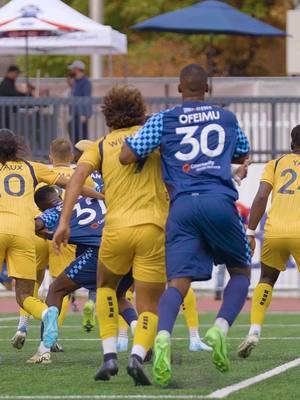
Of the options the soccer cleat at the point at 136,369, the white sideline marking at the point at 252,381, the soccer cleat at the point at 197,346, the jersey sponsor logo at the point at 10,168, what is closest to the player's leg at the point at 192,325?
the soccer cleat at the point at 197,346

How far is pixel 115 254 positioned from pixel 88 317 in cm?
510

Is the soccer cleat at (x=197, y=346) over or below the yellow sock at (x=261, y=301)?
below

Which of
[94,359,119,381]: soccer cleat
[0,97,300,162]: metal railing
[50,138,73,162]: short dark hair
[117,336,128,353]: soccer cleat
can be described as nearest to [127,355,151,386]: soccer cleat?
[94,359,119,381]: soccer cleat

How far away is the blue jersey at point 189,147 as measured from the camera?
9812mm

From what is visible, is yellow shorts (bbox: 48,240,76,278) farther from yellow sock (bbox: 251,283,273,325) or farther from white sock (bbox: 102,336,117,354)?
white sock (bbox: 102,336,117,354)

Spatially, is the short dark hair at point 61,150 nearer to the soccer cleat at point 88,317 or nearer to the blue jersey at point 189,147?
the soccer cleat at point 88,317

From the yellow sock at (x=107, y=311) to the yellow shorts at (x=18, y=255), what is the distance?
6.05ft

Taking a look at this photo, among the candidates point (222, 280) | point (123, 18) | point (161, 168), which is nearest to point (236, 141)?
point (161, 168)

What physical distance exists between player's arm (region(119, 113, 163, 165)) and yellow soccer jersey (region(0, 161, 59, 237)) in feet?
7.11

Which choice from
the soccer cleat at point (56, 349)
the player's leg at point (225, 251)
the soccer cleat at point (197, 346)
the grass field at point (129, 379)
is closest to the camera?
the grass field at point (129, 379)

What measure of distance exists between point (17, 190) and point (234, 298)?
8.73 ft

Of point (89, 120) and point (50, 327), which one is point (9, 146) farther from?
point (89, 120)

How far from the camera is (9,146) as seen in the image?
1182cm

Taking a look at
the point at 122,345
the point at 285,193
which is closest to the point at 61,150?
the point at 122,345
